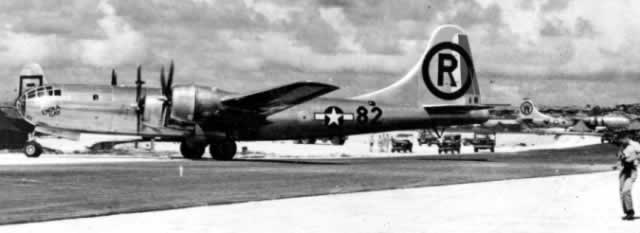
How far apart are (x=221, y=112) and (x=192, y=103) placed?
1.54 m

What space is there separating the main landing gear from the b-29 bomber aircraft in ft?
0.16

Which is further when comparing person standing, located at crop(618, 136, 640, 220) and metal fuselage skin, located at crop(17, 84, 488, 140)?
metal fuselage skin, located at crop(17, 84, 488, 140)

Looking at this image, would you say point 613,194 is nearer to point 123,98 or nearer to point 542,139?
point 123,98

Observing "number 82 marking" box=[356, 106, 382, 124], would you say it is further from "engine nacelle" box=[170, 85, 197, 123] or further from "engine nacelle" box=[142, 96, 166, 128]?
"engine nacelle" box=[142, 96, 166, 128]

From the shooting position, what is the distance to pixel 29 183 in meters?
19.6

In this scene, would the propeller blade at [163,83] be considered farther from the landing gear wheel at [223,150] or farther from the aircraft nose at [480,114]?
the aircraft nose at [480,114]

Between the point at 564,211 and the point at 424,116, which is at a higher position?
the point at 424,116

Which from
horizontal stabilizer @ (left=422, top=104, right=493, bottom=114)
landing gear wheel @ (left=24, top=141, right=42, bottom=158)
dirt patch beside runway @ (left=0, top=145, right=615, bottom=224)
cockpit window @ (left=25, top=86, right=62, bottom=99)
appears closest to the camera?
dirt patch beside runway @ (left=0, top=145, right=615, bottom=224)

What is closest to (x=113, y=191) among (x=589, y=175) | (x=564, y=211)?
(x=564, y=211)

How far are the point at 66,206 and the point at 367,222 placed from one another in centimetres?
594

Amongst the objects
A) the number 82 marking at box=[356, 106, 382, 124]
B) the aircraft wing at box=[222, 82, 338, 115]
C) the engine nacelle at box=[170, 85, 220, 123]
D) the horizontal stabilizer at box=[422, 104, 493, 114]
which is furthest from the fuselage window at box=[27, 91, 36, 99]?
the horizontal stabilizer at box=[422, 104, 493, 114]

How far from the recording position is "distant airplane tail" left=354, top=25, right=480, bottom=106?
41344 mm

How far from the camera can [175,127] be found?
35.9 m

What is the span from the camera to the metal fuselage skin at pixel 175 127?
3519cm
